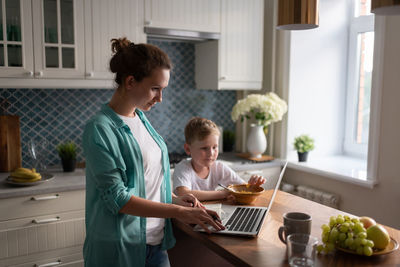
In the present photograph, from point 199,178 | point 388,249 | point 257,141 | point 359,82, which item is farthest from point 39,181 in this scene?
point 359,82

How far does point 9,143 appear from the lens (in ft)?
8.82

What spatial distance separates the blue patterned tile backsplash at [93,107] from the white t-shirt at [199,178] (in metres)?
1.42

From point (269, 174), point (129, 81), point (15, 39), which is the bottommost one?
point (269, 174)

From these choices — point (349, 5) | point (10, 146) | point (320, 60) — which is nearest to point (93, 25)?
point (10, 146)

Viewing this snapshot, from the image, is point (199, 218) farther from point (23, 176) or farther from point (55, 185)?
point (23, 176)

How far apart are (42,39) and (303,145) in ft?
7.21

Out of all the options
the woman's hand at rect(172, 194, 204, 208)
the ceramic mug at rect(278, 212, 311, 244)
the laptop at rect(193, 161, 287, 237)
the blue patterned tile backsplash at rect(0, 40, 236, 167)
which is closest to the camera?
the ceramic mug at rect(278, 212, 311, 244)

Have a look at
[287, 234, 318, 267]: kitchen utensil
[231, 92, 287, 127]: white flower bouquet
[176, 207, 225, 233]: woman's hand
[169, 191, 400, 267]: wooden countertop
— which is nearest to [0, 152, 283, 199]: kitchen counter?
[231, 92, 287, 127]: white flower bouquet

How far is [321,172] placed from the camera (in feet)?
10.00

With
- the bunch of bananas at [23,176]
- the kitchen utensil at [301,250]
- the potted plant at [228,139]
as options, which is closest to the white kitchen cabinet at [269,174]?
the potted plant at [228,139]

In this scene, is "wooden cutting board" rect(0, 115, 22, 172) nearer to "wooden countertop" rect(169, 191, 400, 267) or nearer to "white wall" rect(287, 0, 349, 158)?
"wooden countertop" rect(169, 191, 400, 267)

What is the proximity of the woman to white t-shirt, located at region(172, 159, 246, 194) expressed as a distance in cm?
33

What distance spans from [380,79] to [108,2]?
194 centimetres

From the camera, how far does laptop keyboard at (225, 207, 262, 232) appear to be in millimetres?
1427
